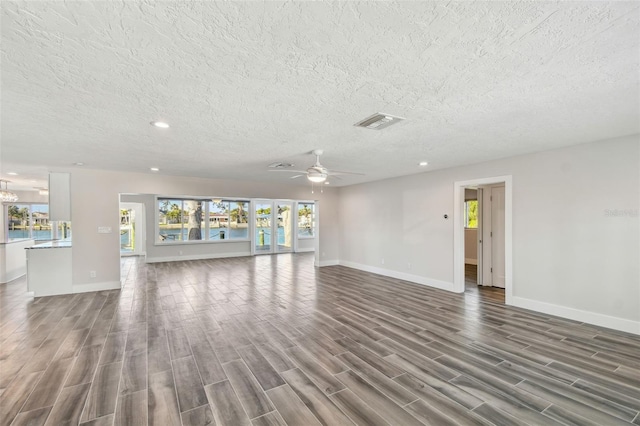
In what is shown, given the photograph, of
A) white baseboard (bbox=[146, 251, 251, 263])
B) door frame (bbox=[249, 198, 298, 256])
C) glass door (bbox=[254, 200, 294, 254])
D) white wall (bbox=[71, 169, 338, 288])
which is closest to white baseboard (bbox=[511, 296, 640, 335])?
white wall (bbox=[71, 169, 338, 288])

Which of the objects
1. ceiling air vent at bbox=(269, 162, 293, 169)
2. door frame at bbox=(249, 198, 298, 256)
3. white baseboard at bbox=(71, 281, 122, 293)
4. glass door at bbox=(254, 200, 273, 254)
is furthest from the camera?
glass door at bbox=(254, 200, 273, 254)

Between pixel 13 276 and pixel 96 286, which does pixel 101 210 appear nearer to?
pixel 96 286

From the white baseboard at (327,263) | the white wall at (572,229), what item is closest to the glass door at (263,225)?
the white baseboard at (327,263)

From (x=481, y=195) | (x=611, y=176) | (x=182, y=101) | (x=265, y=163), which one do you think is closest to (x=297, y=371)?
(x=182, y=101)

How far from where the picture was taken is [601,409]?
7.08 ft

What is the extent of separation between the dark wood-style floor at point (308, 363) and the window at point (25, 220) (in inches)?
295

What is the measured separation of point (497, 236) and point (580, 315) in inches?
89.5

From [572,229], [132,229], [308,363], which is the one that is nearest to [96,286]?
[308,363]

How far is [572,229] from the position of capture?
405 centimetres

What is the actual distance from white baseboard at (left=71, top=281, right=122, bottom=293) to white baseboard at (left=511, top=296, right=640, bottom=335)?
25.3 ft

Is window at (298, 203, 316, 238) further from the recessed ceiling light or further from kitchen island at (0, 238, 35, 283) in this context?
the recessed ceiling light

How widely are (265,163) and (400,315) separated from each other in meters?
3.41

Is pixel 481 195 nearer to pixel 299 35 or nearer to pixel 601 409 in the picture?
pixel 601 409

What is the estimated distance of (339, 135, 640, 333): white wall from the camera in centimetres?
361
